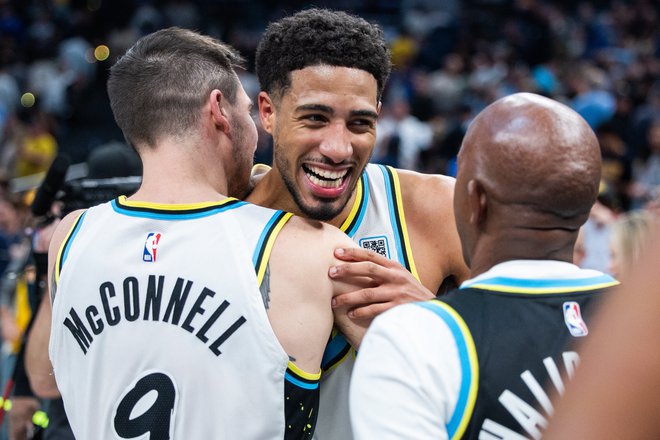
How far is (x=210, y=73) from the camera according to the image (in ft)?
8.56

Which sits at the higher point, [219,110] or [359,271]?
[219,110]

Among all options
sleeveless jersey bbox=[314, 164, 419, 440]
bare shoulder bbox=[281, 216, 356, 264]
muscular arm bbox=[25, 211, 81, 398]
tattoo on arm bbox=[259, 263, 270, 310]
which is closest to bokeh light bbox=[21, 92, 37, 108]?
muscular arm bbox=[25, 211, 81, 398]

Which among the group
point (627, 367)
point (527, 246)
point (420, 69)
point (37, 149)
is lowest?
point (37, 149)

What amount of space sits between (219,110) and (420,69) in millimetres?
11738

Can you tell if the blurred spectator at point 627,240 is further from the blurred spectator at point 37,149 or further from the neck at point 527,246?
the blurred spectator at point 37,149

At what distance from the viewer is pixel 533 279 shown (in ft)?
5.71

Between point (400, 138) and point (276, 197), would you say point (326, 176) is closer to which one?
point (276, 197)

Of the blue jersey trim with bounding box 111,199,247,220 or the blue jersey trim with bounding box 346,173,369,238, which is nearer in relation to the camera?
the blue jersey trim with bounding box 111,199,247,220

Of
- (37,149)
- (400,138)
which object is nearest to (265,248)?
(400,138)

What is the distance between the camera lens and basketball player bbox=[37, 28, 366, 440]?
2.23 meters

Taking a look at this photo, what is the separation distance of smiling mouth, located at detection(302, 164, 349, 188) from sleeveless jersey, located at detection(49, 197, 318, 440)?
43 cm

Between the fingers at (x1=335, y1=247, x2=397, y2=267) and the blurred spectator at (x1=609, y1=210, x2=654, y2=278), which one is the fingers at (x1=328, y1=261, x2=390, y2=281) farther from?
the blurred spectator at (x1=609, y1=210, x2=654, y2=278)

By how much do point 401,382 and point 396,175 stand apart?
4.90 ft

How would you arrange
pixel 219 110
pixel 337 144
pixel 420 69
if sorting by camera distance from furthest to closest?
pixel 420 69, pixel 337 144, pixel 219 110
